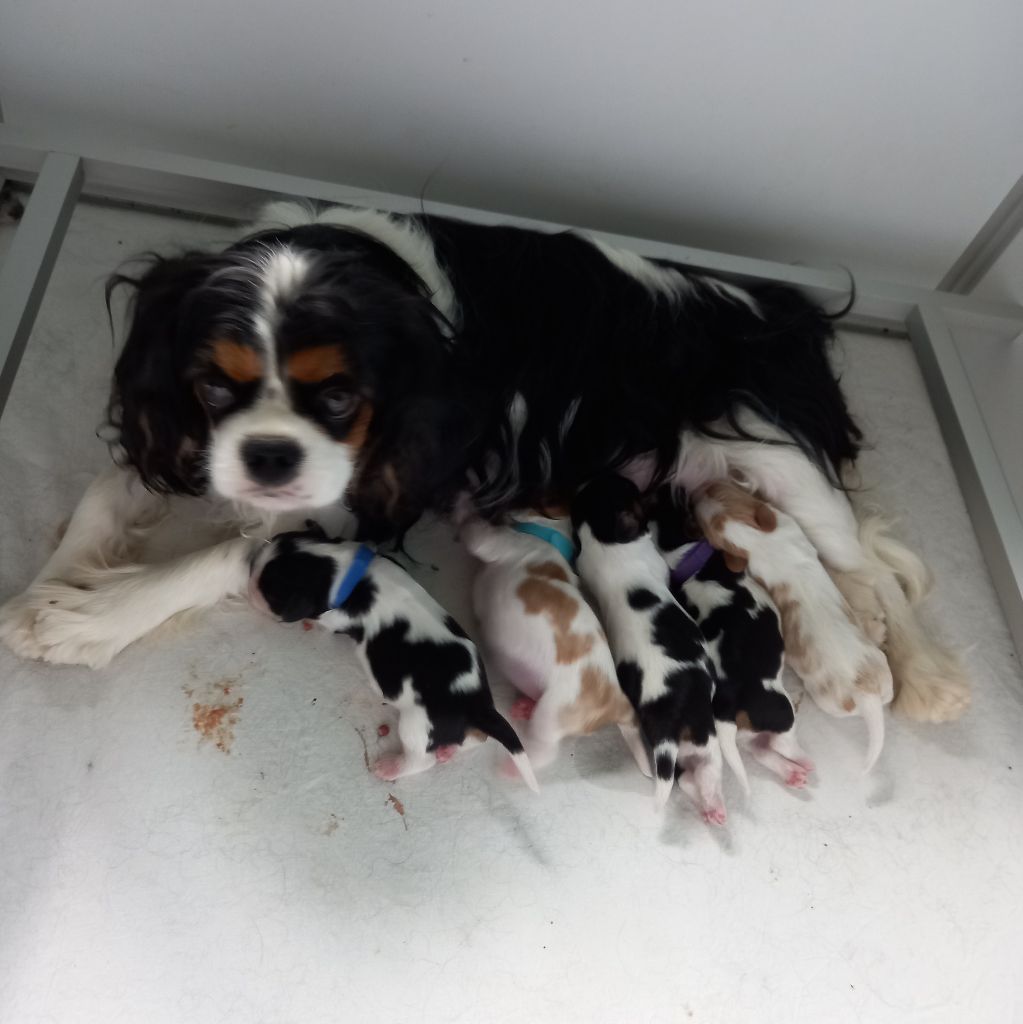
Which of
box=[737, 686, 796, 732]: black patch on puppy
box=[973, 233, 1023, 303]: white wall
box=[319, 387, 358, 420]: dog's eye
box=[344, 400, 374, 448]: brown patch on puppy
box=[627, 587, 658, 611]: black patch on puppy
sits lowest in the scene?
box=[737, 686, 796, 732]: black patch on puppy

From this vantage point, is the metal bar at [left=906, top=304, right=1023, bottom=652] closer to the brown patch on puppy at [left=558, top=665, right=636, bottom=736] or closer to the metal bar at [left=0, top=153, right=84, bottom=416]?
the brown patch on puppy at [left=558, top=665, right=636, bottom=736]

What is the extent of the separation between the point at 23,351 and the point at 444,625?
1054 mm

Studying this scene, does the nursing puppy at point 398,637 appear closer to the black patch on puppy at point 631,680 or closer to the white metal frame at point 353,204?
the black patch on puppy at point 631,680

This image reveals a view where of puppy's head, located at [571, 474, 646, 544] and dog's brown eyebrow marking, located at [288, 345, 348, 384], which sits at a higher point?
dog's brown eyebrow marking, located at [288, 345, 348, 384]

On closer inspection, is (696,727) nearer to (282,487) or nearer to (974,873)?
(974,873)

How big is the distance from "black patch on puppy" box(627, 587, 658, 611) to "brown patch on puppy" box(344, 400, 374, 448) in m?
0.52

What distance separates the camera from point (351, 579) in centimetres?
147

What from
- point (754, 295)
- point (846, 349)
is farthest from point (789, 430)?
point (846, 349)

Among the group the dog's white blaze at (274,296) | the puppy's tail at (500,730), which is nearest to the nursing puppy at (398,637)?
the puppy's tail at (500,730)

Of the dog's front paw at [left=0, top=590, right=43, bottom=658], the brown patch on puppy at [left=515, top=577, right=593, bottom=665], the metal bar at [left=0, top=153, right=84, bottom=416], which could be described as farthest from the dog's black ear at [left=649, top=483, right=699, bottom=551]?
the metal bar at [left=0, top=153, right=84, bottom=416]

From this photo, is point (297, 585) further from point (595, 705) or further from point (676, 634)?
point (676, 634)

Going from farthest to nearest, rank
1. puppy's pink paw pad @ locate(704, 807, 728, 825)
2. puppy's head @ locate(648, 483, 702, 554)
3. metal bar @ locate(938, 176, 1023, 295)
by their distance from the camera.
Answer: metal bar @ locate(938, 176, 1023, 295) → puppy's head @ locate(648, 483, 702, 554) → puppy's pink paw pad @ locate(704, 807, 728, 825)

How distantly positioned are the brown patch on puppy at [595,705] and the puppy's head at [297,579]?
0.43m

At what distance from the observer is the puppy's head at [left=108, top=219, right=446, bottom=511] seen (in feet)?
4.20
